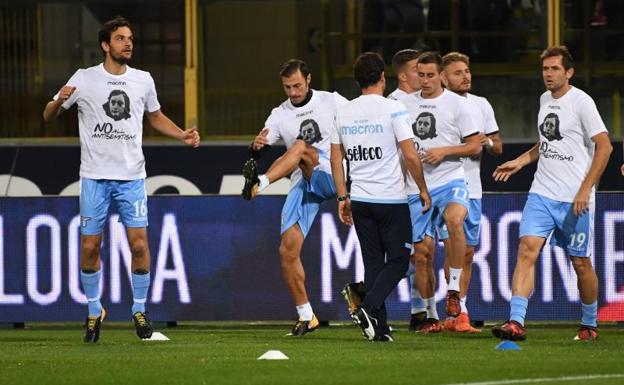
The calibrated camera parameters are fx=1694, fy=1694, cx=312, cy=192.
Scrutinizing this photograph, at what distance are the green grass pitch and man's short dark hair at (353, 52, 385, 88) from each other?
6.05 ft

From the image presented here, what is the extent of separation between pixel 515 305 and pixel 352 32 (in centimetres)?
992

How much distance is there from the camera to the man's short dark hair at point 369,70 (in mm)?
11805

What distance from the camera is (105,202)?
12.3 metres

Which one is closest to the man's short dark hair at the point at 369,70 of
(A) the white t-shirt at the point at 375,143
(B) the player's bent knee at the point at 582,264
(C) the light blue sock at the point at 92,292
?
(A) the white t-shirt at the point at 375,143

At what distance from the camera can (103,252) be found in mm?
14766

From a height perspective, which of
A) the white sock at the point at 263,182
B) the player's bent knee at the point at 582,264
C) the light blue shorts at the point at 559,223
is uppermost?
the white sock at the point at 263,182

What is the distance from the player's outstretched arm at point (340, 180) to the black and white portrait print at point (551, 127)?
1.44m

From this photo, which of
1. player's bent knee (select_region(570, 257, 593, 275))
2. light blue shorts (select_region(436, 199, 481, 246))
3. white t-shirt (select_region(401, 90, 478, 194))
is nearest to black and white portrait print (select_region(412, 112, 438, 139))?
white t-shirt (select_region(401, 90, 478, 194))

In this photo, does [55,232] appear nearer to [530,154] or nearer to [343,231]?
[343,231]

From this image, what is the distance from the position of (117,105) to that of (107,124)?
155 mm

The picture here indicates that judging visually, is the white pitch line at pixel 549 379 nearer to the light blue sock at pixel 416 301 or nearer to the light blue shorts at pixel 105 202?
the light blue shorts at pixel 105 202

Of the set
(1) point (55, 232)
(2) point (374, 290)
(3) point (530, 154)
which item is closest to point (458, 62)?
(3) point (530, 154)

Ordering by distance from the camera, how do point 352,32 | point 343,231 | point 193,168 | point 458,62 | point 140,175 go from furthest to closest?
point 352,32 → point 193,168 → point 343,231 → point 458,62 → point 140,175

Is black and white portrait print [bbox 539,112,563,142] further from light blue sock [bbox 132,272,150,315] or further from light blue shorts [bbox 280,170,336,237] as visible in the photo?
light blue sock [bbox 132,272,150,315]
